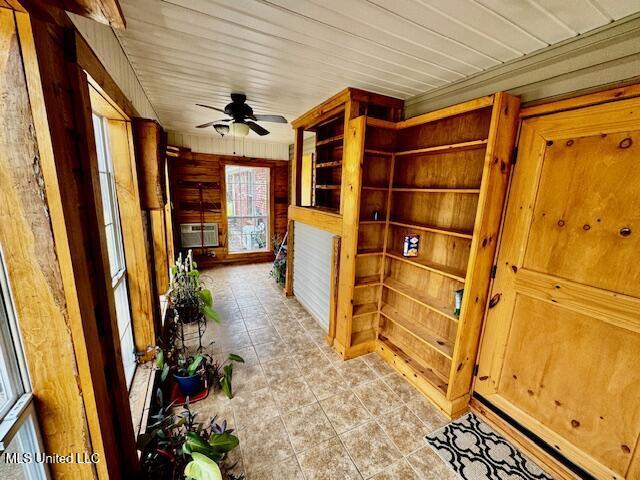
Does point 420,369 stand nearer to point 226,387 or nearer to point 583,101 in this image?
point 226,387

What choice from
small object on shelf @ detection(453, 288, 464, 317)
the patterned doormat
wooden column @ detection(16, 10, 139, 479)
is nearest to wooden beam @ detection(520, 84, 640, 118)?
small object on shelf @ detection(453, 288, 464, 317)

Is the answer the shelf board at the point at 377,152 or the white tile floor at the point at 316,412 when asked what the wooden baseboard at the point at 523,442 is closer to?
the white tile floor at the point at 316,412

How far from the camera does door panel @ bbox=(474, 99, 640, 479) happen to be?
1.30 m

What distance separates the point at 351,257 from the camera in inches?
95.7

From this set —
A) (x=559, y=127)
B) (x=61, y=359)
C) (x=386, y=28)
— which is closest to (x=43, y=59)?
(x=61, y=359)

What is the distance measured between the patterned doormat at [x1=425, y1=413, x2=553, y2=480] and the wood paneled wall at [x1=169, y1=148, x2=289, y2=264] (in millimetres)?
4864

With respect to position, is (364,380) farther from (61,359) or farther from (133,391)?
(61,359)

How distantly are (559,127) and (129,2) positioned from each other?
7.78 feet

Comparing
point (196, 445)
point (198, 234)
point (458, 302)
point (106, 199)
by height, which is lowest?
point (196, 445)

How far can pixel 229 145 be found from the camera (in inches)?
207

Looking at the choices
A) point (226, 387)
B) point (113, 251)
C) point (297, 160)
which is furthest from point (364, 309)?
point (113, 251)

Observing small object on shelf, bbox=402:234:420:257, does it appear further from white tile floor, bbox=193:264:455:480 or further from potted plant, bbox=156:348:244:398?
potted plant, bbox=156:348:244:398

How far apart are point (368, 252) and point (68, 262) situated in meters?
2.14

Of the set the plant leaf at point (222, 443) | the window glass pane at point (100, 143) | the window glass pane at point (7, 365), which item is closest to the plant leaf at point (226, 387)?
the plant leaf at point (222, 443)
